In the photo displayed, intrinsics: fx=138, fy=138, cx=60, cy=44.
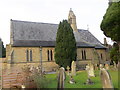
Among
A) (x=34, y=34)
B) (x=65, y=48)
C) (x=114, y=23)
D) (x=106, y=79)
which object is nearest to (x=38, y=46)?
(x=34, y=34)

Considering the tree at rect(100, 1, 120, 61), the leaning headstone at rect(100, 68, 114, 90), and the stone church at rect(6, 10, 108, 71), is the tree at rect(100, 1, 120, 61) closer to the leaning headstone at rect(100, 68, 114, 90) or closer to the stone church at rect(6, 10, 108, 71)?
the leaning headstone at rect(100, 68, 114, 90)

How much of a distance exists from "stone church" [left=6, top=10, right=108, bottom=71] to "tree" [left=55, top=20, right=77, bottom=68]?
129 inches

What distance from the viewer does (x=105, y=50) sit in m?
34.4

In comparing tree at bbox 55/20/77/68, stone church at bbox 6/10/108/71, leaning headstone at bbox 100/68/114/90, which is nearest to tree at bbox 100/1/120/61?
tree at bbox 55/20/77/68

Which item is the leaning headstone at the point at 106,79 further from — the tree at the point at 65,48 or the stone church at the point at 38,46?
the stone church at the point at 38,46

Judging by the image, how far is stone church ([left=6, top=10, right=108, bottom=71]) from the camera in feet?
80.0

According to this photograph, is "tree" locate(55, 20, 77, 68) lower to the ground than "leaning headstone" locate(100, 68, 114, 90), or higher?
higher

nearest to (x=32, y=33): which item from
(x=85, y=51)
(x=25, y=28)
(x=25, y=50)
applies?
(x=25, y=28)

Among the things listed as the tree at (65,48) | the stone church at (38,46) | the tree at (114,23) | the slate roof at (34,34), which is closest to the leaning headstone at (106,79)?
the tree at (114,23)

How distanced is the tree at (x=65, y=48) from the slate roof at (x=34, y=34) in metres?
3.70

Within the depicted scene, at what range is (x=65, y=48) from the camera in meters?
23.7

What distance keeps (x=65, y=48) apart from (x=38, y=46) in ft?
17.4

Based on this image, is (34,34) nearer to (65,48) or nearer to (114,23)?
(65,48)

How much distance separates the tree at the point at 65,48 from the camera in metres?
23.3
